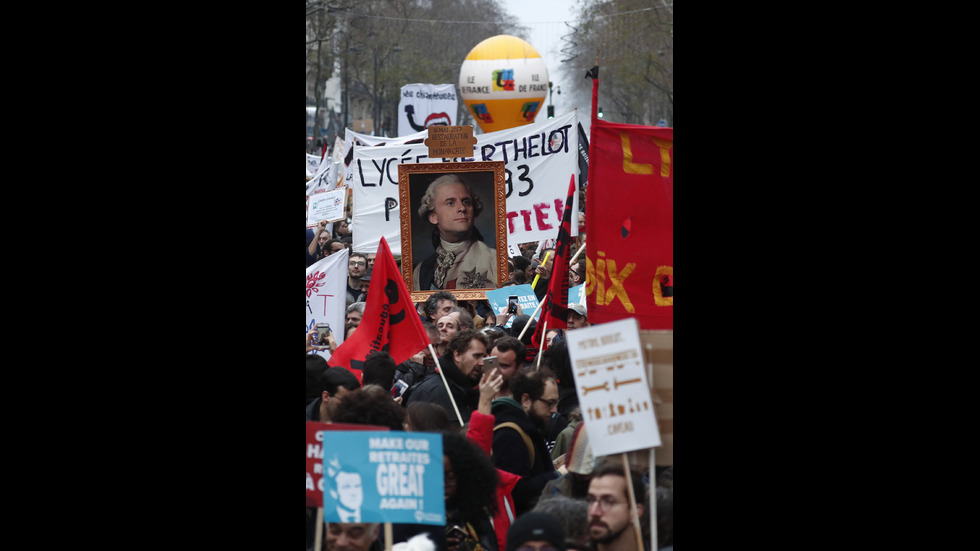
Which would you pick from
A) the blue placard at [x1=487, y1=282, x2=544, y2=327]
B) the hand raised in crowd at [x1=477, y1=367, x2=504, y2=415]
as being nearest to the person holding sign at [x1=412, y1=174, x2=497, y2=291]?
the blue placard at [x1=487, y1=282, x2=544, y2=327]

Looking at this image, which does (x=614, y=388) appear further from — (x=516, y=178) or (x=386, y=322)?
(x=516, y=178)

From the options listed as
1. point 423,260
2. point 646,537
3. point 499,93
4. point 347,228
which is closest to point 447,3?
point 499,93

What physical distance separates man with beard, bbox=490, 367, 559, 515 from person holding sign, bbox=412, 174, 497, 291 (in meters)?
4.44

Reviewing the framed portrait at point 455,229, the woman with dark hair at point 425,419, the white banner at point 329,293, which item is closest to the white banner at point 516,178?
the framed portrait at point 455,229

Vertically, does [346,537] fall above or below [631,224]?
below

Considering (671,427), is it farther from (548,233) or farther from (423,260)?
(548,233)

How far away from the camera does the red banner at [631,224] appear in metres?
5.41

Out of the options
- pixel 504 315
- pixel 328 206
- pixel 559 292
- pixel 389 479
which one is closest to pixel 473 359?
pixel 559 292

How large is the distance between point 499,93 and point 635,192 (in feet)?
82.0

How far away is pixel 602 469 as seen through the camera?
162 inches

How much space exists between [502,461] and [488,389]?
39 centimetres

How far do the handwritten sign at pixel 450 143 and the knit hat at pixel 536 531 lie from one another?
6589 mm

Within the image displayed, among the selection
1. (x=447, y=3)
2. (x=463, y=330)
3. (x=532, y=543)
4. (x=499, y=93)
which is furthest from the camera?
(x=447, y=3)

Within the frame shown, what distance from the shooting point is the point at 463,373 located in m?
6.28
